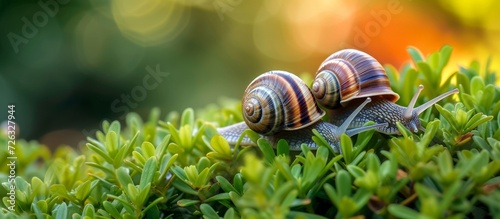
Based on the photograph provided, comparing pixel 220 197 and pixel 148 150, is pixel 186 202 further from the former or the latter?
pixel 148 150

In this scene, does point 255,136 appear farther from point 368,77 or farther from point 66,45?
point 66,45

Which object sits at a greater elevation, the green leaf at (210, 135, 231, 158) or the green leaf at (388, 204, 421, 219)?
the green leaf at (210, 135, 231, 158)

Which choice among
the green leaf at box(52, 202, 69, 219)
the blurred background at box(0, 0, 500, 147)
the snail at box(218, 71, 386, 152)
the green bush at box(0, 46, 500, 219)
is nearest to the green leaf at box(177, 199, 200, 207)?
the green bush at box(0, 46, 500, 219)

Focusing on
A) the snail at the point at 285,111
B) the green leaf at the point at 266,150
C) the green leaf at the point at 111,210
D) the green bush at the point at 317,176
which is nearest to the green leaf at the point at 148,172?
the green bush at the point at 317,176

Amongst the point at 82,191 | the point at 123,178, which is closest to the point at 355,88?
the point at 123,178

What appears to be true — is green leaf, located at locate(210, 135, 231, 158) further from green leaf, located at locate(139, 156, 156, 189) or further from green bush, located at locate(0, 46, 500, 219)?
green leaf, located at locate(139, 156, 156, 189)

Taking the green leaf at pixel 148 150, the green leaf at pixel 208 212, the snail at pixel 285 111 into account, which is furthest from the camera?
the snail at pixel 285 111

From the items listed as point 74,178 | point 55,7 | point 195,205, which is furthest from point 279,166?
point 55,7

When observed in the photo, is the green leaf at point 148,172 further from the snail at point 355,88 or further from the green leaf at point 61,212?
the snail at point 355,88
